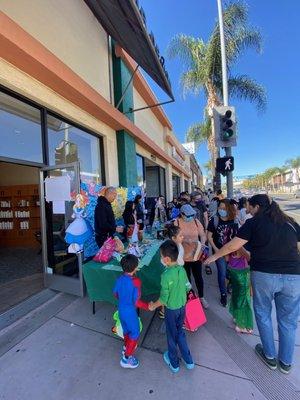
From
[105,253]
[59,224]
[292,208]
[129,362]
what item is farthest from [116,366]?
[292,208]

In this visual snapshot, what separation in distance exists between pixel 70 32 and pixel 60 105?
1601 millimetres

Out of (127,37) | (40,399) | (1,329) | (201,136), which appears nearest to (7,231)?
A: (1,329)

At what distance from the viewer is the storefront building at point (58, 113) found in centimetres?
403

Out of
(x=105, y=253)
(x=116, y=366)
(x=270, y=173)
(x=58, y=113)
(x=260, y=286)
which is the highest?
(x=270, y=173)

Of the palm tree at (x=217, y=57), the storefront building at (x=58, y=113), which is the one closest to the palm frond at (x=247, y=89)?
the palm tree at (x=217, y=57)

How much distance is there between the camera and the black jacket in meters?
4.42

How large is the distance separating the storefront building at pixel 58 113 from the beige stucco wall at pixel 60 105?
2cm

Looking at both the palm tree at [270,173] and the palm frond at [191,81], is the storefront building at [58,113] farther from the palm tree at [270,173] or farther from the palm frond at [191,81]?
the palm tree at [270,173]

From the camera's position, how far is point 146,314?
3.90m

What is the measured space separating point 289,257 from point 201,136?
1766 cm

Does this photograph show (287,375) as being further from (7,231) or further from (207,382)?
(7,231)

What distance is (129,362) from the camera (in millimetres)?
2721

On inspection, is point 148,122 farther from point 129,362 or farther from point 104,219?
point 129,362

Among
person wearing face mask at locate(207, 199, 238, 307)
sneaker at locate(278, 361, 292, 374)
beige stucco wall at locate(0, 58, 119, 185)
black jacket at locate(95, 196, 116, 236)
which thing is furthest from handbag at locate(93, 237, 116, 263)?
beige stucco wall at locate(0, 58, 119, 185)
